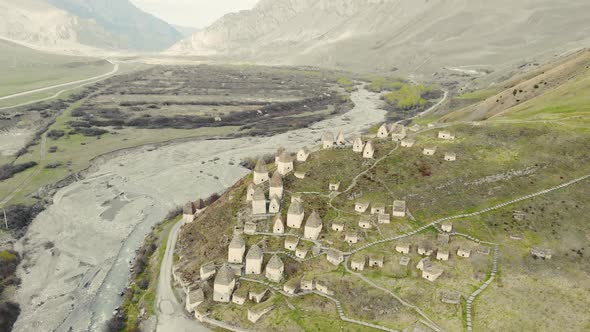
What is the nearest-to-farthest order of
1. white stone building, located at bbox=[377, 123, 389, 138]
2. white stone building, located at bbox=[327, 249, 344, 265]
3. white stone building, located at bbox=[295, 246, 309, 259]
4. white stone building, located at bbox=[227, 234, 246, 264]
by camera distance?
white stone building, located at bbox=[327, 249, 344, 265] < white stone building, located at bbox=[295, 246, 309, 259] < white stone building, located at bbox=[227, 234, 246, 264] < white stone building, located at bbox=[377, 123, 389, 138]

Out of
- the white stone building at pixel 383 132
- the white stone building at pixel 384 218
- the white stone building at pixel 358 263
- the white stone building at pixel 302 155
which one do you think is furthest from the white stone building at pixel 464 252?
the white stone building at pixel 383 132

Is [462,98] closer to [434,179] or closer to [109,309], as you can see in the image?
[434,179]

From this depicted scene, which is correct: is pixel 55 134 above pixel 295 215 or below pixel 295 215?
below

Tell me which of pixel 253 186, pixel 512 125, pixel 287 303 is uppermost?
pixel 512 125

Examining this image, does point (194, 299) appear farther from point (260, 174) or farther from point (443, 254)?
point (443, 254)

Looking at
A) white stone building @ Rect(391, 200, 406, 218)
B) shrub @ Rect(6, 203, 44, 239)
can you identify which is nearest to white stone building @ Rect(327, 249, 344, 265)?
white stone building @ Rect(391, 200, 406, 218)

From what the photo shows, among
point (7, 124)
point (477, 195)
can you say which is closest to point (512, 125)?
point (477, 195)

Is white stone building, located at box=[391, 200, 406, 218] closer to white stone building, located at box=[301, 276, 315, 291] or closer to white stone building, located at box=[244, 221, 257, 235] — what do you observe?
white stone building, located at box=[301, 276, 315, 291]

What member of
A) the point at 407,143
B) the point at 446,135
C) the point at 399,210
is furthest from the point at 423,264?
the point at 446,135
